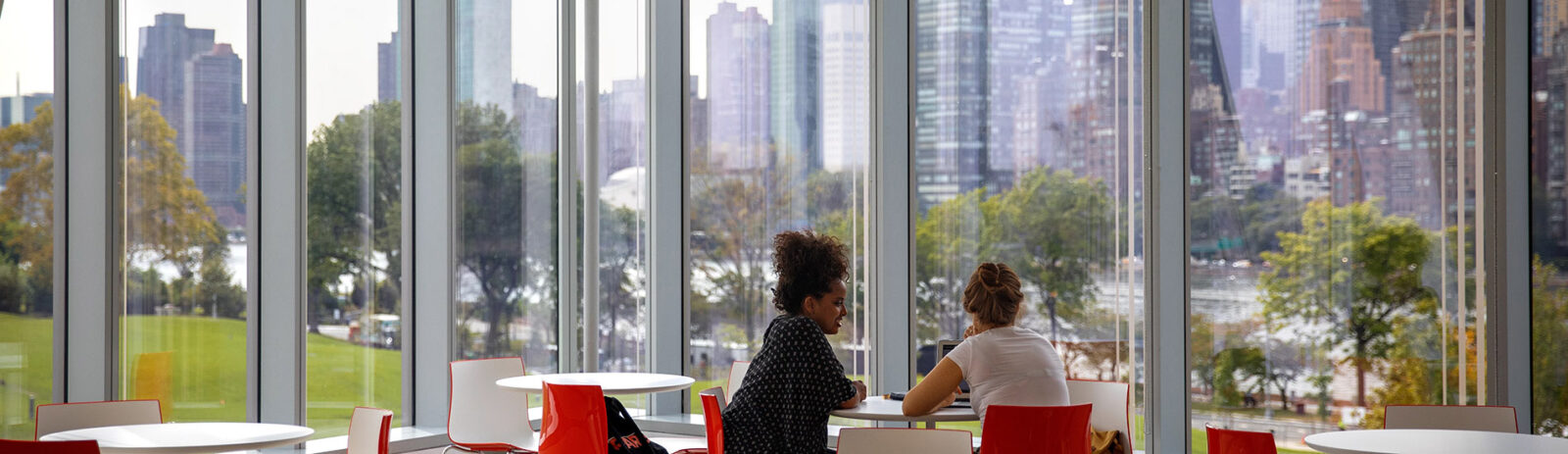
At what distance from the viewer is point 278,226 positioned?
6.84 metres

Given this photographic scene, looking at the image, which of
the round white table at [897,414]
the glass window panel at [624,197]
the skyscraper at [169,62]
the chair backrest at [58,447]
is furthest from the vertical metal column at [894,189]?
the chair backrest at [58,447]

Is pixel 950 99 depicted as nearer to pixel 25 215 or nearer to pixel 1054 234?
pixel 1054 234

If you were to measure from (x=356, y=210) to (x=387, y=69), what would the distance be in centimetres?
93

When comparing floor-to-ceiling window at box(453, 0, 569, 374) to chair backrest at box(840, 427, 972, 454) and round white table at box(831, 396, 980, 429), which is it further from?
chair backrest at box(840, 427, 972, 454)

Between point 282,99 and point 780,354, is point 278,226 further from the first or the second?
point 780,354

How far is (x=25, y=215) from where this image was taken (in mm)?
5766

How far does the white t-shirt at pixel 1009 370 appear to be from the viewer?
4.14m

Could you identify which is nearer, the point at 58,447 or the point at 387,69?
the point at 58,447

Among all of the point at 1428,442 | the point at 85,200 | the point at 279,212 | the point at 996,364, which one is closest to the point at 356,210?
the point at 279,212

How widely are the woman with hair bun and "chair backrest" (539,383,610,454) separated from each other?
3.95 feet

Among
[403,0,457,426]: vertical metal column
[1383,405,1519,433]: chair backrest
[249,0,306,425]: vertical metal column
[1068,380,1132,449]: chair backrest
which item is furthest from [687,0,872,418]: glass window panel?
[1383,405,1519,433]: chair backrest

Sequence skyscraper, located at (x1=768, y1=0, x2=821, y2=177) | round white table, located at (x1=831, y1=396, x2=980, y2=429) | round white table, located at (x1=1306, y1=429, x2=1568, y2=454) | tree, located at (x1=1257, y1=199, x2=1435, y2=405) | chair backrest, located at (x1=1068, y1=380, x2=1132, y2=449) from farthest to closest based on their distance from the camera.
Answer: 1. skyscraper, located at (x1=768, y1=0, x2=821, y2=177)
2. tree, located at (x1=1257, y1=199, x2=1435, y2=405)
3. chair backrest, located at (x1=1068, y1=380, x2=1132, y2=449)
4. round white table, located at (x1=831, y1=396, x2=980, y2=429)
5. round white table, located at (x1=1306, y1=429, x2=1568, y2=454)

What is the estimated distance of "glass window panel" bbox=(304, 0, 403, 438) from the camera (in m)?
7.22

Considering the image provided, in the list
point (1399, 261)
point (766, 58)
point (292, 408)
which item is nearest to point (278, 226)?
point (292, 408)
